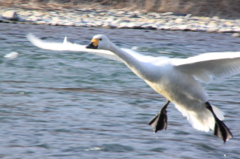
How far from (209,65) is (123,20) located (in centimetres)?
1581

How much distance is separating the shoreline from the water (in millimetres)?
6322

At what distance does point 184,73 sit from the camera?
6.82 m

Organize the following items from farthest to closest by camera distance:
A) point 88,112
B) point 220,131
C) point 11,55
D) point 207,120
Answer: point 11,55 < point 88,112 < point 207,120 < point 220,131

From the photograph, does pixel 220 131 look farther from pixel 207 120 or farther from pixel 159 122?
pixel 159 122

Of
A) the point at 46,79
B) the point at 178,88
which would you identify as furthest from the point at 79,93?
the point at 178,88

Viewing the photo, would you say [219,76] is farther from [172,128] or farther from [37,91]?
[37,91]

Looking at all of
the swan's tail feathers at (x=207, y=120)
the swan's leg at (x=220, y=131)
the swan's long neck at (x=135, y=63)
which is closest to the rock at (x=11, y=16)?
Result: the swan's tail feathers at (x=207, y=120)

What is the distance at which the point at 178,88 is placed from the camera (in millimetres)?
6742

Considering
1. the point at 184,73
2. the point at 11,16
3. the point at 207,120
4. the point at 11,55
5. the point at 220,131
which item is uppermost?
the point at 11,16

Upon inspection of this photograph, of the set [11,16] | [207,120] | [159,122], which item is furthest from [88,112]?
[11,16]

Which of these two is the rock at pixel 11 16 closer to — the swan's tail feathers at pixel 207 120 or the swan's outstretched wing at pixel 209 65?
the swan's tail feathers at pixel 207 120

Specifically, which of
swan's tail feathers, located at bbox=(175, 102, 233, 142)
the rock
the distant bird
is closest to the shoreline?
the rock

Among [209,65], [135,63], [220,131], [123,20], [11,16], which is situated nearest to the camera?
[135,63]

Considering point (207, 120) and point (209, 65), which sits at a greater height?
point (209, 65)
